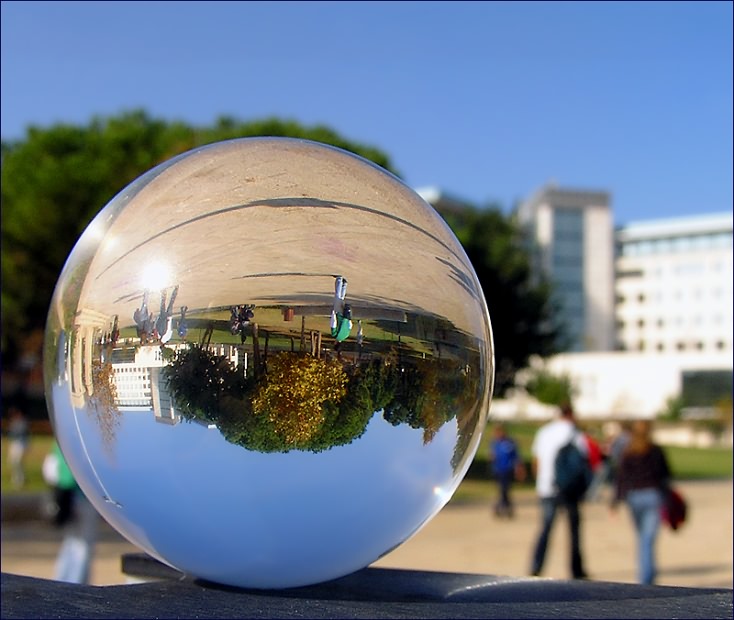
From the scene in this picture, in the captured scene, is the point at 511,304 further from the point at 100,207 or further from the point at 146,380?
the point at 146,380

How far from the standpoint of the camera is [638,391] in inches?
3664

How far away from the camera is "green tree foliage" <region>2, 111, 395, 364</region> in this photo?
25.7 metres

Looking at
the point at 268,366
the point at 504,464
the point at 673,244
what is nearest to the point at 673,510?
the point at 268,366

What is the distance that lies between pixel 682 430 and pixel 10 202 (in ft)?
164

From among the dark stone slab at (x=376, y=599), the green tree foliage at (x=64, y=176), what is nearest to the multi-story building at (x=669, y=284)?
the green tree foliage at (x=64, y=176)

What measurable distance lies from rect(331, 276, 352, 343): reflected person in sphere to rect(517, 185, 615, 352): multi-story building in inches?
4613

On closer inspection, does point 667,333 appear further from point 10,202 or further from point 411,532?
point 411,532

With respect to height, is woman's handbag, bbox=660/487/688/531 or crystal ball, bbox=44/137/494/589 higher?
crystal ball, bbox=44/137/494/589

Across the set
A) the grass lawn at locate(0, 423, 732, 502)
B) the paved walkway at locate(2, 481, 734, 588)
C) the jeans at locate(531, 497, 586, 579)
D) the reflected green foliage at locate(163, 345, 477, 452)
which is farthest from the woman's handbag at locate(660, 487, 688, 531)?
the reflected green foliage at locate(163, 345, 477, 452)

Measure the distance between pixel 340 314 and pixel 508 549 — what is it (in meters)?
11.4

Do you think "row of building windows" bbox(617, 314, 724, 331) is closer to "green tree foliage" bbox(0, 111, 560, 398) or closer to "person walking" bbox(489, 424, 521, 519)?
"green tree foliage" bbox(0, 111, 560, 398)

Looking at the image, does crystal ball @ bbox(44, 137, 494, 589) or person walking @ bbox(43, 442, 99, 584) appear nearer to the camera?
crystal ball @ bbox(44, 137, 494, 589)

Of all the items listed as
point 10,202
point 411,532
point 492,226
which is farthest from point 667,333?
point 411,532

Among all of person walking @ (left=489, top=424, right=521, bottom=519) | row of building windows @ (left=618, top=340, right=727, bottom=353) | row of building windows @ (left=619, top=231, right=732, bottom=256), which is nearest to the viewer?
person walking @ (left=489, top=424, right=521, bottom=519)
